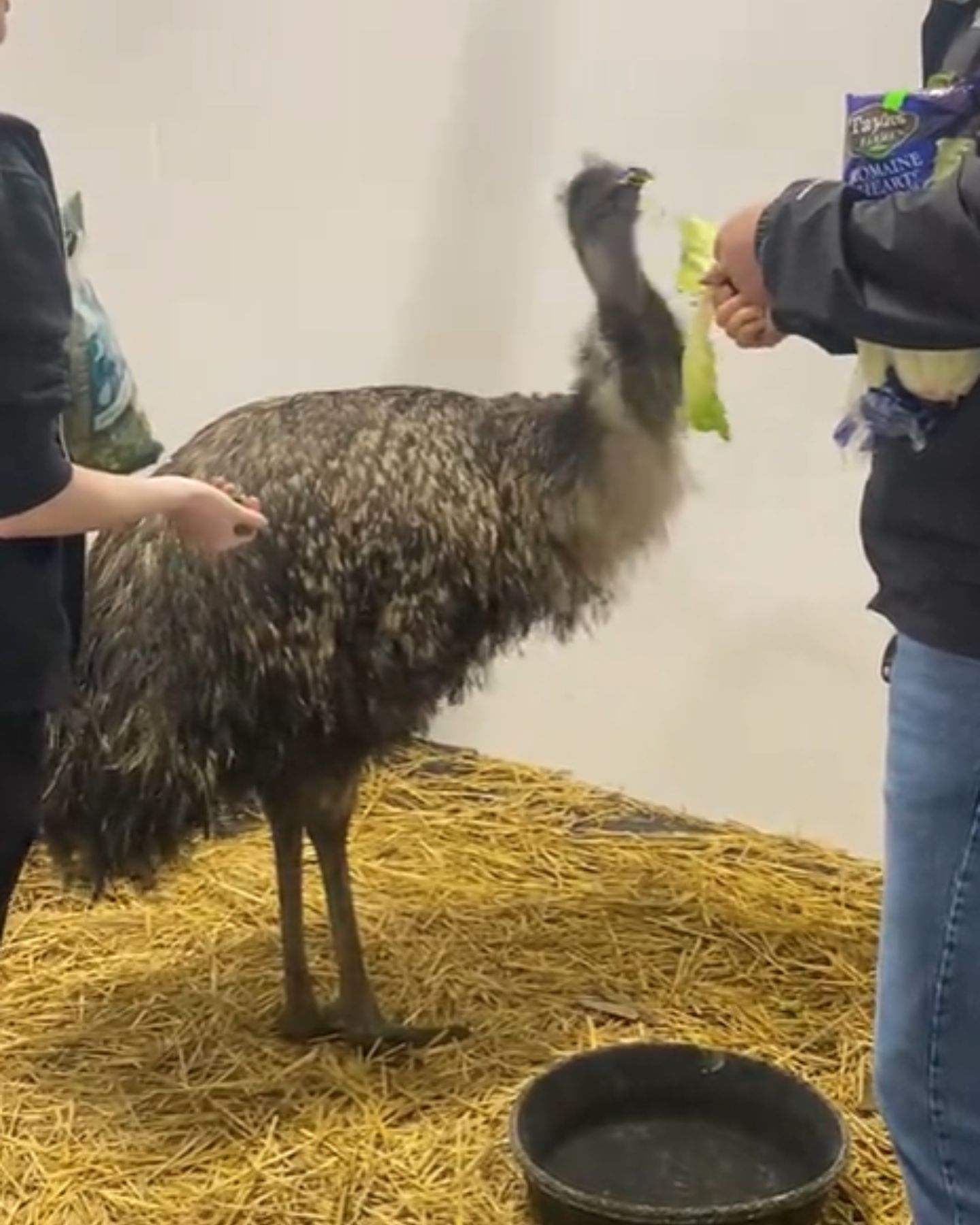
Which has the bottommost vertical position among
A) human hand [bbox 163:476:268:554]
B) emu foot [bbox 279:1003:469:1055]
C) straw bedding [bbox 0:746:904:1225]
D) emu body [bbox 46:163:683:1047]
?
straw bedding [bbox 0:746:904:1225]

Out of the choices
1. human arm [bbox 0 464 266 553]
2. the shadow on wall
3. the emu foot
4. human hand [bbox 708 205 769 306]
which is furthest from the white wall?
human hand [bbox 708 205 769 306]

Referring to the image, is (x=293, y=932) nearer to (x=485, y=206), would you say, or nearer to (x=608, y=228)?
(x=608, y=228)

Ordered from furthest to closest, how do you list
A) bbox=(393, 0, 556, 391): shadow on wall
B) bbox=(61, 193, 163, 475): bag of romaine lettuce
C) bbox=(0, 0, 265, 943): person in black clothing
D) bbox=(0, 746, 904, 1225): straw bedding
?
bbox=(393, 0, 556, 391): shadow on wall → bbox=(0, 746, 904, 1225): straw bedding → bbox=(61, 193, 163, 475): bag of romaine lettuce → bbox=(0, 0, 265, 943): person in black clothing

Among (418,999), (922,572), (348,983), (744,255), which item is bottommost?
(418,999)

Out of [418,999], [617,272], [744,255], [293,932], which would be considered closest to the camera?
[744,255]

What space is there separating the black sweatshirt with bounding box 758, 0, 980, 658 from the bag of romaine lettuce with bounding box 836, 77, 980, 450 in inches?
0.7

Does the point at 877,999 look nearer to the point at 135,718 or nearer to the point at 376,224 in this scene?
the point at 135,718

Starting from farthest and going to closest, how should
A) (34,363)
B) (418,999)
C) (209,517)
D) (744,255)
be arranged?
(418,999) → (209,517) → (34,363) → (744,255)

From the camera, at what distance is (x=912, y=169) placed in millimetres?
1373

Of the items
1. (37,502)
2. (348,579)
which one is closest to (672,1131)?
(348,579)

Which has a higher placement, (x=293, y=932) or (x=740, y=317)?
(x=740, y=317)

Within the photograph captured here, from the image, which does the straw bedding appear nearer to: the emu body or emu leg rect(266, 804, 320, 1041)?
emu leg rect(266, 804, 320, 1041)

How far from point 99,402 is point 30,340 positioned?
1.51 feet

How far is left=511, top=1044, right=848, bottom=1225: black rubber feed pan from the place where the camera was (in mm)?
2270
